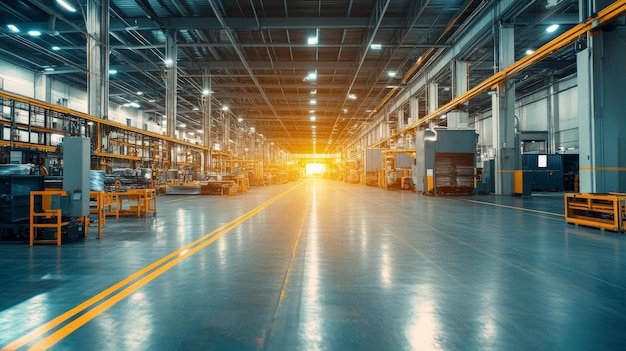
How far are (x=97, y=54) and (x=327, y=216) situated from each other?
13427mm

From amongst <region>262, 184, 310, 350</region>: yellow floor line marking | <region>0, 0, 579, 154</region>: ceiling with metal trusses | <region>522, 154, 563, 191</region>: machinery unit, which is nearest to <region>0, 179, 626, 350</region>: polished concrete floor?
<region>262, 184, 310, 350</region>: yellow floor line marking

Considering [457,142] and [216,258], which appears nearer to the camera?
[216,258]

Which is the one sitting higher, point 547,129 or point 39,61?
point 39,61

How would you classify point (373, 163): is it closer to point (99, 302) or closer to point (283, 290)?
point (283, 290)

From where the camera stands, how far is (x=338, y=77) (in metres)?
29.1

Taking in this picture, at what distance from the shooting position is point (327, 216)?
34.8ft

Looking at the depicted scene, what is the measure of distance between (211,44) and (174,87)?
4.11 meters

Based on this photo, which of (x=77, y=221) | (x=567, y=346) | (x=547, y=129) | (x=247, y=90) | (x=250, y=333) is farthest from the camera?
(x=247, y=90)

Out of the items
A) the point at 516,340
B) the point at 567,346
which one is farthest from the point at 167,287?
the point at 567,346

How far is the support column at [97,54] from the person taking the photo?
1580 centimetres

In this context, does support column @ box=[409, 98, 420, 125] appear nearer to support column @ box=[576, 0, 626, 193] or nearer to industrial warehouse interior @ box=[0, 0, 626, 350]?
industrial warehouse interior @ box=[0, 0, 626, 350]

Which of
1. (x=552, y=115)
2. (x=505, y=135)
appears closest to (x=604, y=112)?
(x=505, y=135)

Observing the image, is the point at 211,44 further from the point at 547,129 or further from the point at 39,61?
the point at 547,129

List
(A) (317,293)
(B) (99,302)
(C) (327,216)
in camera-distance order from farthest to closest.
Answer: (C) (327,216), (A) (317,293), (B) (99,302)
